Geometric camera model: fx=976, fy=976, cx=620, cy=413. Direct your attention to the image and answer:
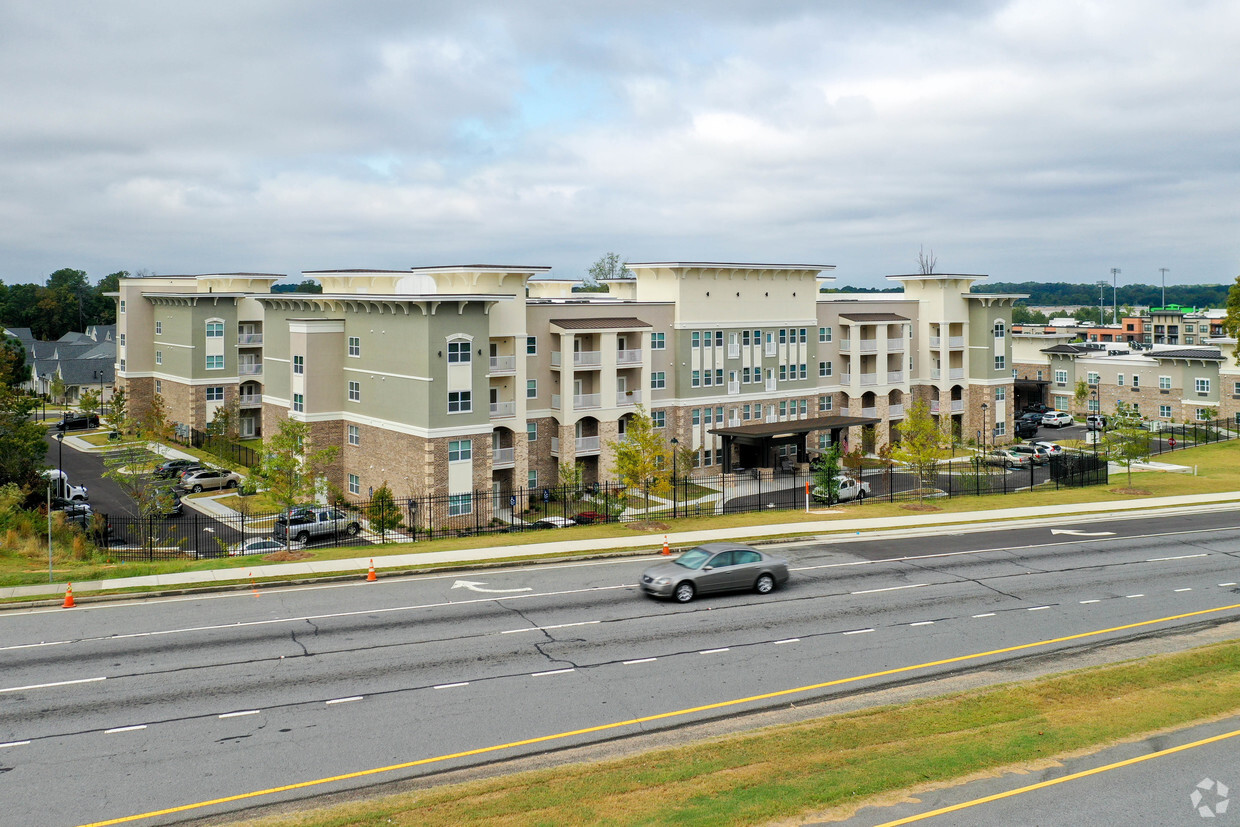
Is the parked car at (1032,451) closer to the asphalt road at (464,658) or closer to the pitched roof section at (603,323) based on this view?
the pitched roof section at (603,323)

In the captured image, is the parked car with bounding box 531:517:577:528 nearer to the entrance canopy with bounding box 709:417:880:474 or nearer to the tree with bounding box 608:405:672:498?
the tree with bounding box 608:405:672:498

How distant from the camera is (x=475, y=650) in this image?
2198 cm

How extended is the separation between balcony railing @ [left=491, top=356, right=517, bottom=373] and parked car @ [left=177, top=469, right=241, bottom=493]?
57.6 feet

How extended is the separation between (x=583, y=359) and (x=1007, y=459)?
31628 mm

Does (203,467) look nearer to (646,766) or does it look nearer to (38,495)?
(38,495)

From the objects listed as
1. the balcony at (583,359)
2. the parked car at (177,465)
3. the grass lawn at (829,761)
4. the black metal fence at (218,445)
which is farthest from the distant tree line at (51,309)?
the grass lawn at (829,761)

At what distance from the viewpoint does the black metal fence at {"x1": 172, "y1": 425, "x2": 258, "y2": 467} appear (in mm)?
62625

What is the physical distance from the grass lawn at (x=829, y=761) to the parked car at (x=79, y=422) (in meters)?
79.1

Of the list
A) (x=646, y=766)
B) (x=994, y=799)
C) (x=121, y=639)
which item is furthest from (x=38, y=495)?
(x=994, y=799)

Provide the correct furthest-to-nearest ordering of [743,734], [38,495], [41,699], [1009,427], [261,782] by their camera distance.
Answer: [1009,427] < [38,495] < [41,699] < [743,734] < [261,782]

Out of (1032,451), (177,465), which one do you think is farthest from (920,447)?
(177,465)

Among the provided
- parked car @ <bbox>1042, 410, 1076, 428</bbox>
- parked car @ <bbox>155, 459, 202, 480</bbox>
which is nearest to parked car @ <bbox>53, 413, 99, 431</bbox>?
parked car @ <bbox>155, 459, 202, 480</bbox>

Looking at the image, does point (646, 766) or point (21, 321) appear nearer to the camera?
point (646, 766)

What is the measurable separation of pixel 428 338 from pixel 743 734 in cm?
3290
